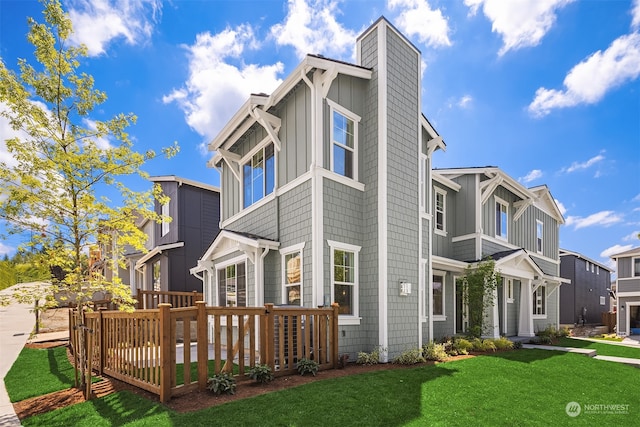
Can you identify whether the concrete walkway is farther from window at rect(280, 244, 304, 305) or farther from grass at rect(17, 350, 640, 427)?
window at rect(280, 244, 304, 305)

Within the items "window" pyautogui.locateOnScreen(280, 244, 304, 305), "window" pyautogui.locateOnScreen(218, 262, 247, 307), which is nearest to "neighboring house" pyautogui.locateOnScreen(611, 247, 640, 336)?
"window" pyautogui.locateOnScreen(280, 244, 304, 305)

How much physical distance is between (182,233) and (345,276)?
1034cm

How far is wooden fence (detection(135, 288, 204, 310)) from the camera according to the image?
13570 mm

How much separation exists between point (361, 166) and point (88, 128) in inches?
236

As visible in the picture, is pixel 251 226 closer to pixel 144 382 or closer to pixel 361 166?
pixel 361 166

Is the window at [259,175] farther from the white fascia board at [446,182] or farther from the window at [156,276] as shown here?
the window at [156,276]

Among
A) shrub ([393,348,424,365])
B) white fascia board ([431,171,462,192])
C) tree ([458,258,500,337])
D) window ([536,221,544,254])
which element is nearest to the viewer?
shrub ([393,348,424,365])

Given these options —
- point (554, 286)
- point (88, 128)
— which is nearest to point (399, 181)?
point (88, 128)

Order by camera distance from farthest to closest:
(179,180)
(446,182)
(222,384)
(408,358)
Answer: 1. (179,180)
2. (446,182)
3. (408,358)
4. (222,384)

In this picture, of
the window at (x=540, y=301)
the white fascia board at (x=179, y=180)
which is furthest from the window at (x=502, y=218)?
the white fascia board at (x=179, y=180)

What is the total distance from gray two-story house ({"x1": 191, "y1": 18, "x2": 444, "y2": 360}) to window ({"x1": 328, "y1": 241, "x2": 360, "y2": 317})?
0.02 m

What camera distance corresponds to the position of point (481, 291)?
40.9ft

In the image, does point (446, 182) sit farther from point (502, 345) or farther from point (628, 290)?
point (628, 290)

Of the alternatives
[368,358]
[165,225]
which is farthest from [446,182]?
[165,225]
